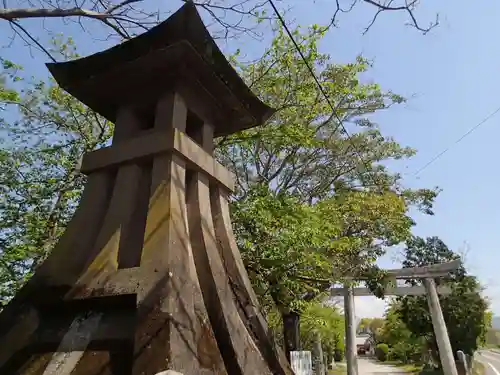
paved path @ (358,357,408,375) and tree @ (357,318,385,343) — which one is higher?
tree @ (357,318,385,343)

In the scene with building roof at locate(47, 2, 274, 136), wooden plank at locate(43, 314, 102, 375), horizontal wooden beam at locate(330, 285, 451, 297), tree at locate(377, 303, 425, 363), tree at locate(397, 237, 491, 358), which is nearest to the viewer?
wooden plank at locate(43, 314, 102, 375)

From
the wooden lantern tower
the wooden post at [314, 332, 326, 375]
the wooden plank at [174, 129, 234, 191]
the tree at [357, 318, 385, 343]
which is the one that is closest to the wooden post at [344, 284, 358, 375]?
the wooden post at [314, 332, 326, 375]

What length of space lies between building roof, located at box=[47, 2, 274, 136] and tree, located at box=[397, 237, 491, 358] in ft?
43.7

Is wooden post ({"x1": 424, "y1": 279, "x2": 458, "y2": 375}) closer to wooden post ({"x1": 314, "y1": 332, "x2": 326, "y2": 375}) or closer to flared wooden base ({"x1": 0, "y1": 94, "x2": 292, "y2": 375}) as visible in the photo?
wooden post ({"x1": 314, "y1": 332, "x2": 326, "y2": 375})

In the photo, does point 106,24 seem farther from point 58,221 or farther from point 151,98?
point 58,221

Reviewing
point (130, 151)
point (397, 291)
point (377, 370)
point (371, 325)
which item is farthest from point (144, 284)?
point (371, 325)

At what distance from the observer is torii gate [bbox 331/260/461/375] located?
1154cm

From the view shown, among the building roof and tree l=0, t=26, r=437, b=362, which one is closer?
the building roof

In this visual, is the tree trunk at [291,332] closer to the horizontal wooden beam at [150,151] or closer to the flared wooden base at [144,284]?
the flared wooden base at [144,284]

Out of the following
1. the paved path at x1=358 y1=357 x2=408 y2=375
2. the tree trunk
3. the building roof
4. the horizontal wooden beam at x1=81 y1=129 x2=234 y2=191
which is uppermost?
the building roof

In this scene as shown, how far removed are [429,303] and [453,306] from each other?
352cm

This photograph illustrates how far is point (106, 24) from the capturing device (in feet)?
11.2

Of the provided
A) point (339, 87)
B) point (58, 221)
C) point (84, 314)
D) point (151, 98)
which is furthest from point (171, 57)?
point (339, 87)

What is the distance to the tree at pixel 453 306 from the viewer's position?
14.6 metres
